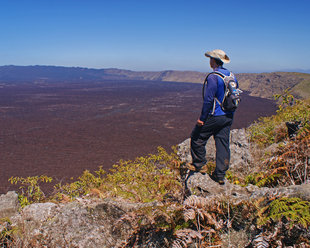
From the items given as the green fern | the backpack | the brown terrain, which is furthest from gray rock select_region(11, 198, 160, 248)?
the brown terrain

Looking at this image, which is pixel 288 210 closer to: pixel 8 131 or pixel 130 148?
pixel 130 148

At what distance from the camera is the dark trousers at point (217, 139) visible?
2.57m

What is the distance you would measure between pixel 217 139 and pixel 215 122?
0.22 metres

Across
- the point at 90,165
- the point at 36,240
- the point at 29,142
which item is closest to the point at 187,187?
the point at 36,240

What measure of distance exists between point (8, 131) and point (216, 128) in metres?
26.2

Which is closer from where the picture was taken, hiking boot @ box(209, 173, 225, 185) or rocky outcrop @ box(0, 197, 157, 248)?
rocky outcrop @ box(0, 197, 157, 248)

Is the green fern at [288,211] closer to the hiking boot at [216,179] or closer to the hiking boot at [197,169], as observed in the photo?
the hiking boot at [216,179]

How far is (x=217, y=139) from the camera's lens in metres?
2.68

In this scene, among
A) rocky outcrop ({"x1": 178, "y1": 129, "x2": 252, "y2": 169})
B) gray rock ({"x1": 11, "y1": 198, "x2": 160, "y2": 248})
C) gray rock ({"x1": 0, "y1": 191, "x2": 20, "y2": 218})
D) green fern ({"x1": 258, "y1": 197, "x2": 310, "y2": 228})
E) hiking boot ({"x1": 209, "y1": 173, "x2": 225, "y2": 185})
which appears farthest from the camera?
rocky outcrop ({"x1": 178, "y1": 129, "x2": 252, "y2": 169})

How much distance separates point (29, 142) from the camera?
20.2m

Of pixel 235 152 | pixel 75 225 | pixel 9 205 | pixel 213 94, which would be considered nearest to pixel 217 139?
pixel 213 94

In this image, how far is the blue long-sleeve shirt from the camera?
8.25 feet

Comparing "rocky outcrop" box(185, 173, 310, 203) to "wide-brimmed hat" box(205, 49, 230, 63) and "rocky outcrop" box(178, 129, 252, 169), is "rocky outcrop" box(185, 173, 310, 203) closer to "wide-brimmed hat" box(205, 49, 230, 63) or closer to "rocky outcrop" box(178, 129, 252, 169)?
"rocky outcrop" box(178, 129, 252, 169)

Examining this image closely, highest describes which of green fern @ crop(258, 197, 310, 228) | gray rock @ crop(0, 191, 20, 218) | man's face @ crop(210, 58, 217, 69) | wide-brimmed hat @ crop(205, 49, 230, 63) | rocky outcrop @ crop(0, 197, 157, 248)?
wide-brimmed hat @ crop(205, 49, 230, 63)
